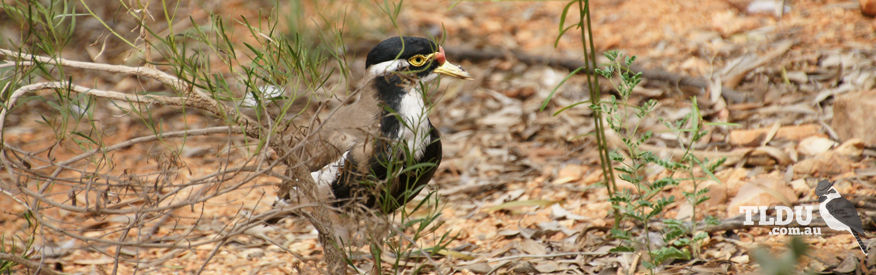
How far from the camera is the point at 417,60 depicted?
3.79m

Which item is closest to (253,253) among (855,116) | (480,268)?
(480,268)

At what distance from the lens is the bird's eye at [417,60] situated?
12.4 ft

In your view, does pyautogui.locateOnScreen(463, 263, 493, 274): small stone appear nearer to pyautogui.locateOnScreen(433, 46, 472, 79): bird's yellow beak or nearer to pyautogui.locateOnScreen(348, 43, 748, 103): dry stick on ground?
pyautogui.locateOnScreen(433, 46, 472, 79): bird's yellow beak

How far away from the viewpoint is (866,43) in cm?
539

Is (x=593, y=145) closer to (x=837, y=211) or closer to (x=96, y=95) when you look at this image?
(x=837, y=211)

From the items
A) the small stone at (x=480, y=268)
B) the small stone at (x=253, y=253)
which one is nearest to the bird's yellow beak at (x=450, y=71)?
the small stone at (x=480, y=268)

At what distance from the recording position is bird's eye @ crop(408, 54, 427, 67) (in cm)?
377

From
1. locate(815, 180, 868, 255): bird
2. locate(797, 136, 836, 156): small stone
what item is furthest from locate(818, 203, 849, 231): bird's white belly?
locate(797, 136, 836, 156): small stone

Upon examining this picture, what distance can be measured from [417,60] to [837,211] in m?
1.90

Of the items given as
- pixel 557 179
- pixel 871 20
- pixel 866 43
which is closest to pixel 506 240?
pixel 557 179

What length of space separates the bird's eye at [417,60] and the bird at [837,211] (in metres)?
A: 1.81

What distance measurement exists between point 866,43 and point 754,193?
2.32 meters

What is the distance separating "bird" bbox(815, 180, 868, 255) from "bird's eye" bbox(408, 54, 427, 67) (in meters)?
1.81

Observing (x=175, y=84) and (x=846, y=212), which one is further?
(x=846, y=212)
